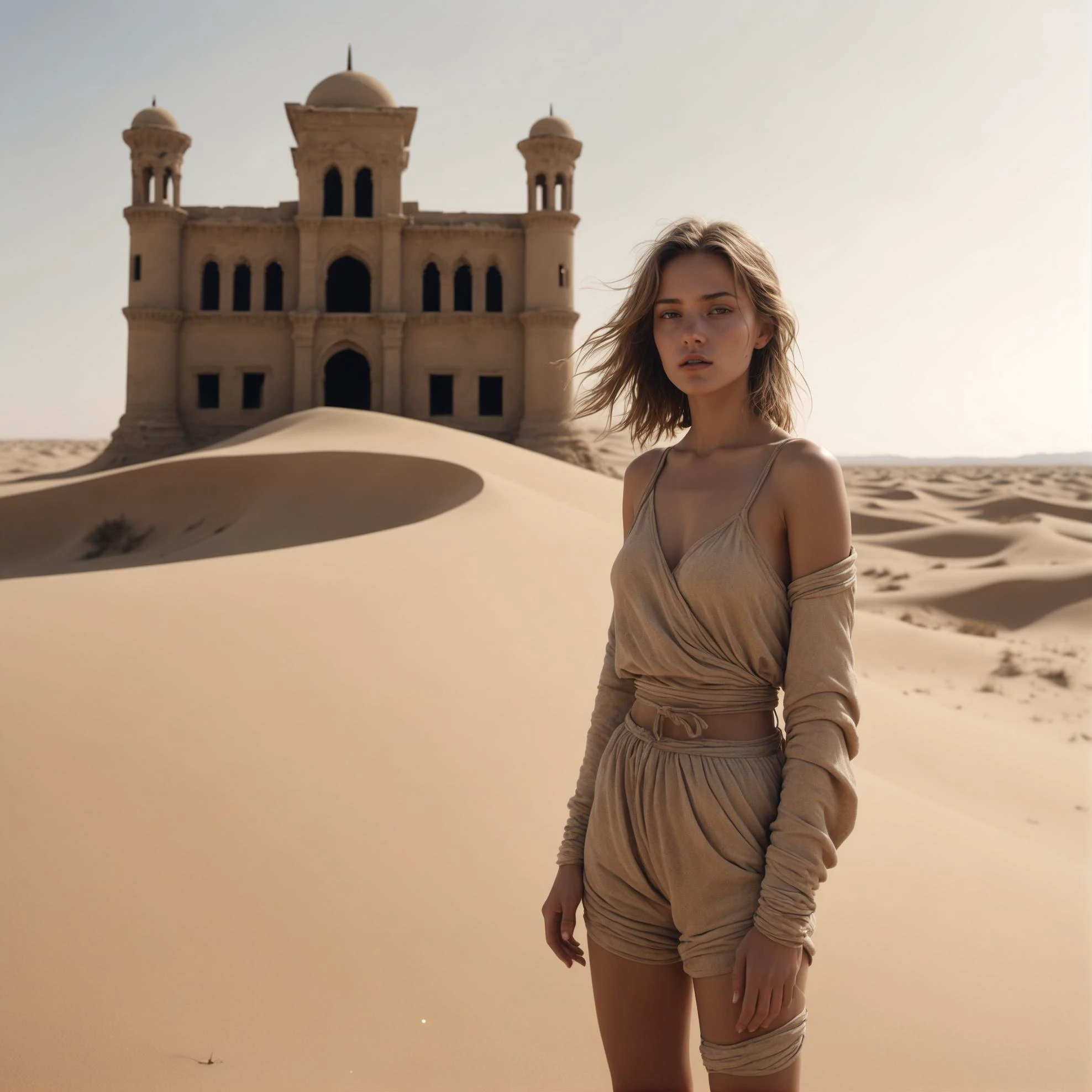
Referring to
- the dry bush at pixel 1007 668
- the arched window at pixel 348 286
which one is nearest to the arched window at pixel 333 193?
the arched window at pixel 348 286

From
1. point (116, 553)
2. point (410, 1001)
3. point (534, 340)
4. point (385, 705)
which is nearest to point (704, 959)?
point (410, 1001)

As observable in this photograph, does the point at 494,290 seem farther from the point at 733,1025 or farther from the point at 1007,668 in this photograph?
the point at 733,1025

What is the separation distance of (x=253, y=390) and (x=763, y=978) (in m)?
33.4

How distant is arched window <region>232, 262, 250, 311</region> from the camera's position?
33.5m

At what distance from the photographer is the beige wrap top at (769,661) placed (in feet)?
6.87

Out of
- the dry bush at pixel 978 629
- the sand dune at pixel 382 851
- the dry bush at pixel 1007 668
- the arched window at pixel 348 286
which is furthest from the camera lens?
the arched window at pixel 348 286

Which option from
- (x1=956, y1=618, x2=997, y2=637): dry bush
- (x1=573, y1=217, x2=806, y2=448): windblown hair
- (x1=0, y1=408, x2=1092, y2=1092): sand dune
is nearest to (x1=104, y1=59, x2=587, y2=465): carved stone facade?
(x1=956, y1=618, x2=997, y2=637): dry bush

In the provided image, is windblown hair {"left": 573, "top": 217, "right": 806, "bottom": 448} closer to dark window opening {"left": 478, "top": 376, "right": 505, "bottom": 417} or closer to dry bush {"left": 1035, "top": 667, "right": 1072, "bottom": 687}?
dry bush {"left": 1035, "top": 667, "right": 1072, "bottom": 687}

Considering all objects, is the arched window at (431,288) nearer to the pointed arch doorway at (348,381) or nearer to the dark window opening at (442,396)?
Answer: the dark window opening at (442,396)

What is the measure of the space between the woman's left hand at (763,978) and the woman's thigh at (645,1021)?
0.28 metres

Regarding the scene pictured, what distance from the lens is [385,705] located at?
620cm

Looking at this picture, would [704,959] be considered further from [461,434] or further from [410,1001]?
[461,434]

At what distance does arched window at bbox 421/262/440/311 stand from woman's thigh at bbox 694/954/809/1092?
108 feet

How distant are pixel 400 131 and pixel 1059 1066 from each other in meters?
33.8
